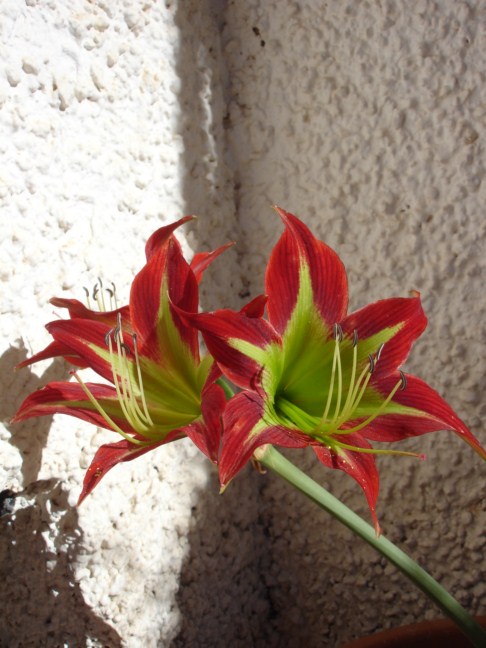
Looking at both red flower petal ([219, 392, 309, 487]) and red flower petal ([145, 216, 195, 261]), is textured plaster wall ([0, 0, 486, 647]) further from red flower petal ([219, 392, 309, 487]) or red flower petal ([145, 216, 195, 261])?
red flower petal ([219, 392, 309, 487])

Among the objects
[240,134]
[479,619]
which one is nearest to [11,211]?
[240,134]

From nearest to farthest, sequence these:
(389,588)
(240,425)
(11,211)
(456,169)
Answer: (240,425)
(11,211)
(456,169)
(389,588)

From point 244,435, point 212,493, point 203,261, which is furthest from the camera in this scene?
point 212,493

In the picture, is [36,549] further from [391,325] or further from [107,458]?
[391,325]

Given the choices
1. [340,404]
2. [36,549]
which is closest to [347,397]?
[340,404]

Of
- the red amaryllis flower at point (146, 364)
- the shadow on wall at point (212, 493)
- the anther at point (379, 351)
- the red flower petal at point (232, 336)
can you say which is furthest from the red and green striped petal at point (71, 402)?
the shadow on wall at point (212, 493)

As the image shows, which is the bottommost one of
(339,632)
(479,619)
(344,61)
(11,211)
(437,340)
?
(339,632)

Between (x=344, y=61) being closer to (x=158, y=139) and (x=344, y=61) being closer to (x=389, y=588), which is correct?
(x=158, y=139)
